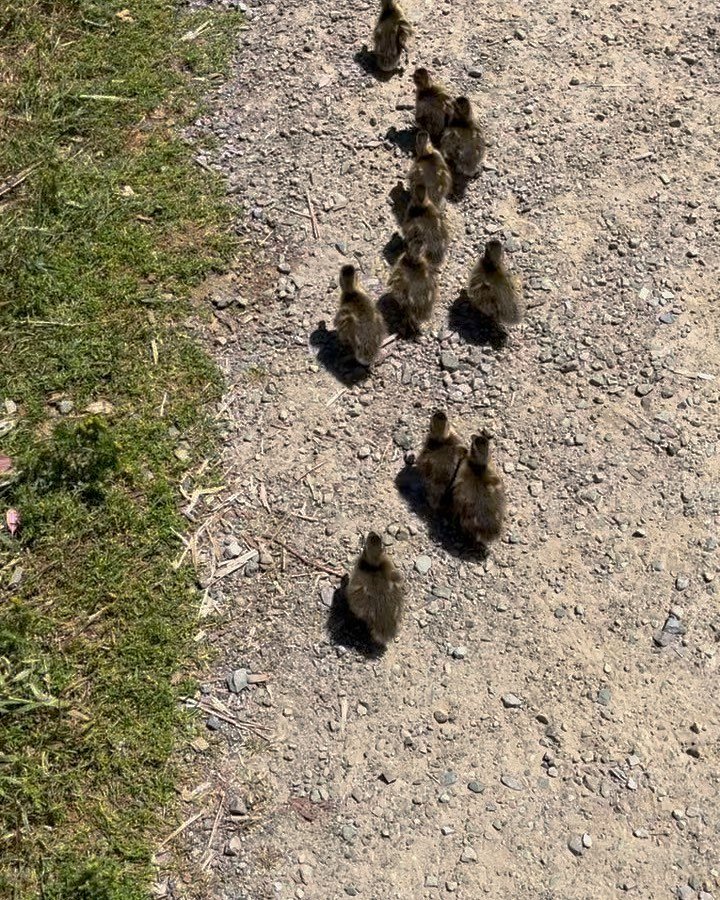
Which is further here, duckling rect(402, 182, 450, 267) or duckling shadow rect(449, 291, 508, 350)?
duckling rect(402, 182, 450, 267)

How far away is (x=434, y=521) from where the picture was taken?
575 centimetres

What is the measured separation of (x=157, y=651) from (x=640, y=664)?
2400 mm

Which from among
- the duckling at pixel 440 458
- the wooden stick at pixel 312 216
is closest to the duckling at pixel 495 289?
the duckling at pixel 440 458

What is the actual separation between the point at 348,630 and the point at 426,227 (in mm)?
2670

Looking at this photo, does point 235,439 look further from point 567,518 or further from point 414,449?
point 567,518

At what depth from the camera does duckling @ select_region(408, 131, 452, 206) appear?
692 cm

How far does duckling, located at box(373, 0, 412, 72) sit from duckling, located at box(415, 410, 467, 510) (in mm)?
3432

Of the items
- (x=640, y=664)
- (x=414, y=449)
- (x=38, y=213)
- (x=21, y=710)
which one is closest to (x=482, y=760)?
(x=640, y=664)

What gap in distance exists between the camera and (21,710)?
5.07m

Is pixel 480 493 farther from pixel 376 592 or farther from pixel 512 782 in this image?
pixel 512 782

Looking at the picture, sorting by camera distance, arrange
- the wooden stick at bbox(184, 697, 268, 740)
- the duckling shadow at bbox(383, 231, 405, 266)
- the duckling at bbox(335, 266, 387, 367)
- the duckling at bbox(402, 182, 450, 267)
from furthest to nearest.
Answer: the duckling shadow at bbox(383, 231, 405, 266)
the duckling at bbox(402, 182, 450, 267)
the duckling at bbox(335, 266, 387, 367)
the wooden stick at bbox(184, 697, 268, 740)

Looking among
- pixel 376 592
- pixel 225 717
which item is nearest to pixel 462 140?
pixel 376 592

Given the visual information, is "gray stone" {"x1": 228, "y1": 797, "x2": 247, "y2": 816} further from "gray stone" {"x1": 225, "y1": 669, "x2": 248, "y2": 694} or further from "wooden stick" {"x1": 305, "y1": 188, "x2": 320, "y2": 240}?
"wooden stick" {"x1": 305, "y1": 188, "x2": 320, "y2": 240}

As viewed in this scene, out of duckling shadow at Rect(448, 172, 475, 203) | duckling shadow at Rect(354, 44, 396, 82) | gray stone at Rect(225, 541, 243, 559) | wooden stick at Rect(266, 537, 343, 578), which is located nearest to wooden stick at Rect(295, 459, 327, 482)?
wooden stick at Rect(266, 537, 343, 578)
